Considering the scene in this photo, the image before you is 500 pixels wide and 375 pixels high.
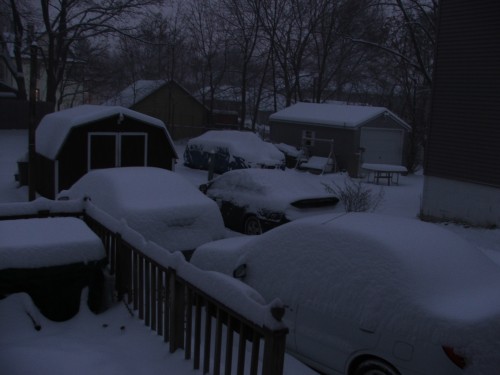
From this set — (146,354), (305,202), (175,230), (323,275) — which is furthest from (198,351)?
(305,202)

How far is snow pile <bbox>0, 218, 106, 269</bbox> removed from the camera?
5051 millimetres

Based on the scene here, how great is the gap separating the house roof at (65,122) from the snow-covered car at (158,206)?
573 cm

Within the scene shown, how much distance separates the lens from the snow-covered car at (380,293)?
4.04 m

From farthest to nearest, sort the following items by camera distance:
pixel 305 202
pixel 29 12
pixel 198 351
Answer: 1. pixel 29 12
2. pixel 305 202
3. pixel 198 351

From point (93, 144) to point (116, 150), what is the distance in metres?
0.75

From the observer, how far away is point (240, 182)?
39.4ft

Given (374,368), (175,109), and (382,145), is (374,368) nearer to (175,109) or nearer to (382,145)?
(382,145)

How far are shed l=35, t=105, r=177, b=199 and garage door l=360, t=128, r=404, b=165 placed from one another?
13.0 m

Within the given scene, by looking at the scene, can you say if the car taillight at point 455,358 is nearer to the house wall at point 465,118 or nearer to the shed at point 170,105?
the house wall at point 465,118

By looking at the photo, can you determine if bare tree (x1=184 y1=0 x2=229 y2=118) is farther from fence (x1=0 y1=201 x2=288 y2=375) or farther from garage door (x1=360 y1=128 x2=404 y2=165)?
fence (x1=0 y1=201 x2=288 y2=375)

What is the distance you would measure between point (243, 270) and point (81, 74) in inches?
1635

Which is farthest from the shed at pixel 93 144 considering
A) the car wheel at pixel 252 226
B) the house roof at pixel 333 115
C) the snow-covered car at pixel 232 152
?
the house roof at pixel 333 115

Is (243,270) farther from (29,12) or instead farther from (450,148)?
(29,12)

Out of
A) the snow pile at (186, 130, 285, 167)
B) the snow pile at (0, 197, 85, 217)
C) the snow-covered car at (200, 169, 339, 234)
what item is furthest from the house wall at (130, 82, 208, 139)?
the snow pile at (0, 197, 85, 217)
